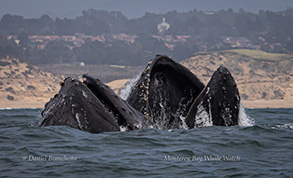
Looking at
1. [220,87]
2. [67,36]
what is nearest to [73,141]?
[220,87]

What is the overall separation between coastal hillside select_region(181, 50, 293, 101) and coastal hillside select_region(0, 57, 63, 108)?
656 inches

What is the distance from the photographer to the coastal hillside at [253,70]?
5500 centimetres

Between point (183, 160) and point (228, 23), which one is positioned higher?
point (228, 23)

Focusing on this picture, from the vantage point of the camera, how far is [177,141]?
8703mm

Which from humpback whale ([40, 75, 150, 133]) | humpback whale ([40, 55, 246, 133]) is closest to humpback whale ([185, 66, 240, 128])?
humpback whale ([40, 55, 246, 133])

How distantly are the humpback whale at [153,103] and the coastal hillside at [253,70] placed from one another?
4490 centimetres

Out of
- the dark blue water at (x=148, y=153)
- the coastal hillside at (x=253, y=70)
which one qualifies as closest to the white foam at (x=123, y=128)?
the dark blue water at (x=148, y=153)

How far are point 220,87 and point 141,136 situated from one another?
4.99ft

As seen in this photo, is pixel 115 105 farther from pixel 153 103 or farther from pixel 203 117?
pixel 203 117

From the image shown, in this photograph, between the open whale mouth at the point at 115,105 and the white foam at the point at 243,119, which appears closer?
the open whale mouth at the point at 115,105

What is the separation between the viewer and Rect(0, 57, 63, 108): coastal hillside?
50.7 metres

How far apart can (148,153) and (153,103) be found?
74.8 inches

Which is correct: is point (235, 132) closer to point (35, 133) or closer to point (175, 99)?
point (175, 99)

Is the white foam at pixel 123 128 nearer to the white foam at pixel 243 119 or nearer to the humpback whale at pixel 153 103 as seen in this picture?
the humpback whale at pixel 153 103
